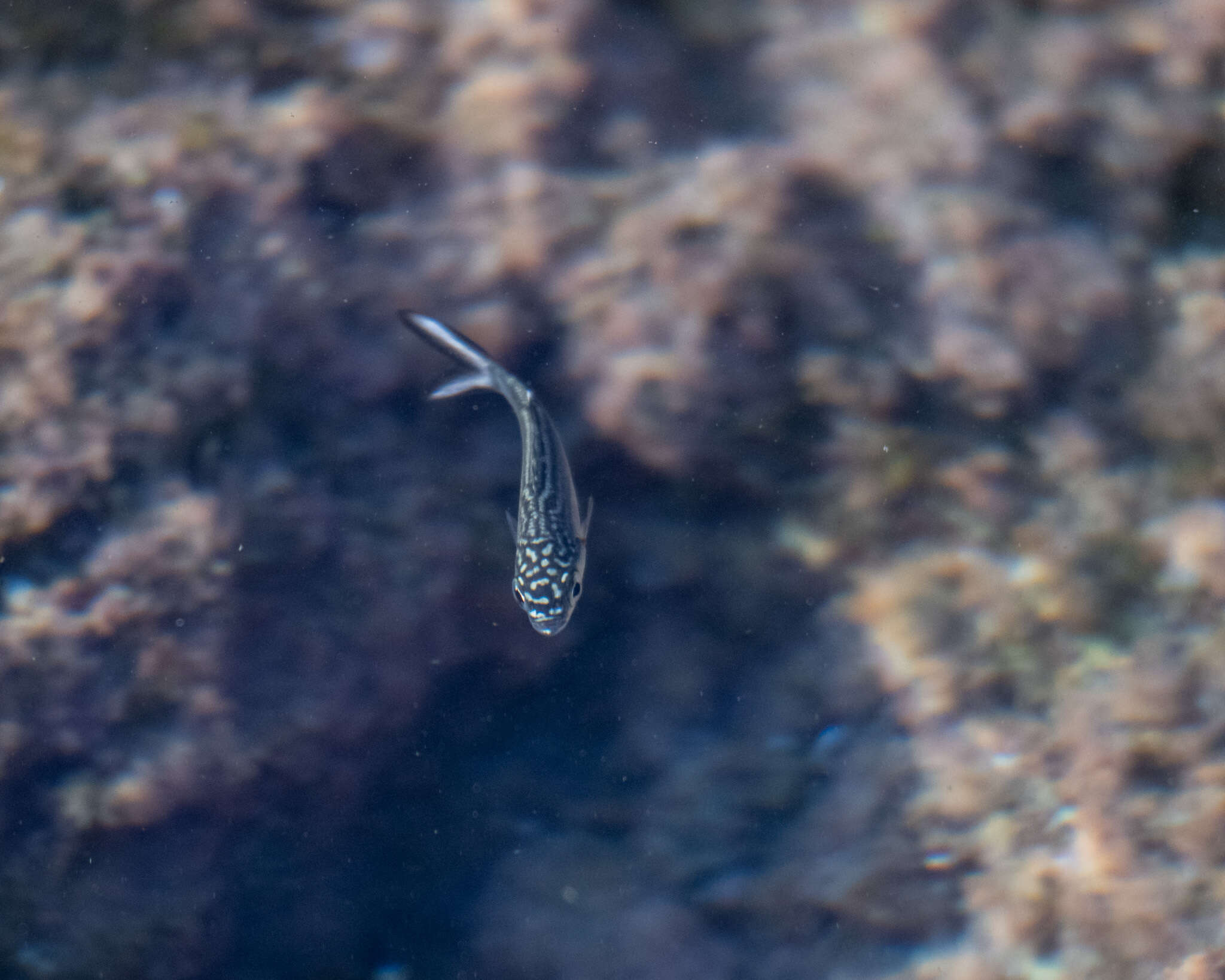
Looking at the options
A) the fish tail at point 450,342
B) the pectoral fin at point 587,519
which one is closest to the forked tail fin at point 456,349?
the fish tail at point 450,342

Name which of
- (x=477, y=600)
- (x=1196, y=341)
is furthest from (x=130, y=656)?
(x=1196, y=341)

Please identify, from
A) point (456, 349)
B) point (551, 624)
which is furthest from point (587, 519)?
point (456, 349)

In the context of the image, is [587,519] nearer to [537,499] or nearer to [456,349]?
[537,499]

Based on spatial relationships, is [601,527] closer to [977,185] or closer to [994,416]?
[994,416]

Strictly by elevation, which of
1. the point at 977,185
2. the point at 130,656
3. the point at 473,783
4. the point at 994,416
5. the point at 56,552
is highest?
the point at 977,185

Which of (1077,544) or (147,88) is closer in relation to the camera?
(1077,544)

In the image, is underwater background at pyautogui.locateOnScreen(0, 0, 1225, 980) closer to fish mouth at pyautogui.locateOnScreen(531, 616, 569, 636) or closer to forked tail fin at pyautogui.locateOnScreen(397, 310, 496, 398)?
forked tail fin at pyautogui.locateOnScreen(397, 310, 496, 398)
